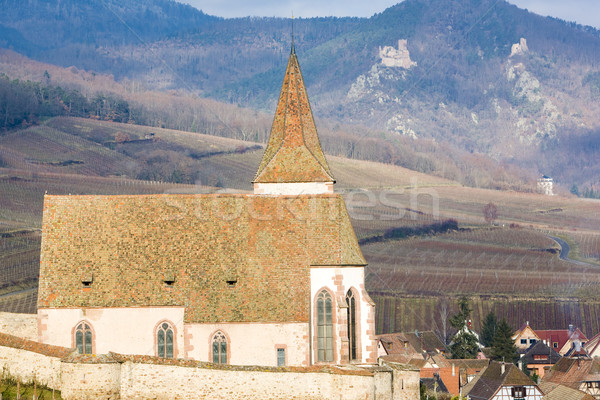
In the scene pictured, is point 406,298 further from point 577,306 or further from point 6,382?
point 6,382

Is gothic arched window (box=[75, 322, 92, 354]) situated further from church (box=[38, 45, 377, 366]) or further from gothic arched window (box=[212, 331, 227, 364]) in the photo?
A: gothic arched window (box=[212, 331, 227, 364])

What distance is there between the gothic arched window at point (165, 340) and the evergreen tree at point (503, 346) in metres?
59.7

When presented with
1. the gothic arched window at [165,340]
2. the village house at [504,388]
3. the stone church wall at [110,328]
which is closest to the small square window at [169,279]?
the stone church wall at [110,328]

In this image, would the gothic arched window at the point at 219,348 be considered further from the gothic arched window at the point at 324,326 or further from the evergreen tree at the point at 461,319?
the evergreen tree at the point at 461,319

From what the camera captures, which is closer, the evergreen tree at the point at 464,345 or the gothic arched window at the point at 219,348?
the gothic arched window at the point at 219,348

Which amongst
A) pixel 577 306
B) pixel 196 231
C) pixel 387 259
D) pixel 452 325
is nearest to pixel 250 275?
pixel 196 231

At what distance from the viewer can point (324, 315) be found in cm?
4641

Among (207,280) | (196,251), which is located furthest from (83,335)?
(196,251)

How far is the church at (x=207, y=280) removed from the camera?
148 ft

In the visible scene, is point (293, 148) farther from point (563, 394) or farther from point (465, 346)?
point (465, 346)

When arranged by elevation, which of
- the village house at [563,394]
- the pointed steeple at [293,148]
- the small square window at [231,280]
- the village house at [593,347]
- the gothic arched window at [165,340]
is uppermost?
the pointed steeple at [293,148]

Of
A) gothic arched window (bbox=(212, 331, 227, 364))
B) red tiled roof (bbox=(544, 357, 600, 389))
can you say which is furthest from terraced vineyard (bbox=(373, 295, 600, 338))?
gothic arched window (bbox=(212, 331, 227, 364))

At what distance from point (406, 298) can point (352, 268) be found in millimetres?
83322

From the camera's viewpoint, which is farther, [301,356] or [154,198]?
[154,198]
